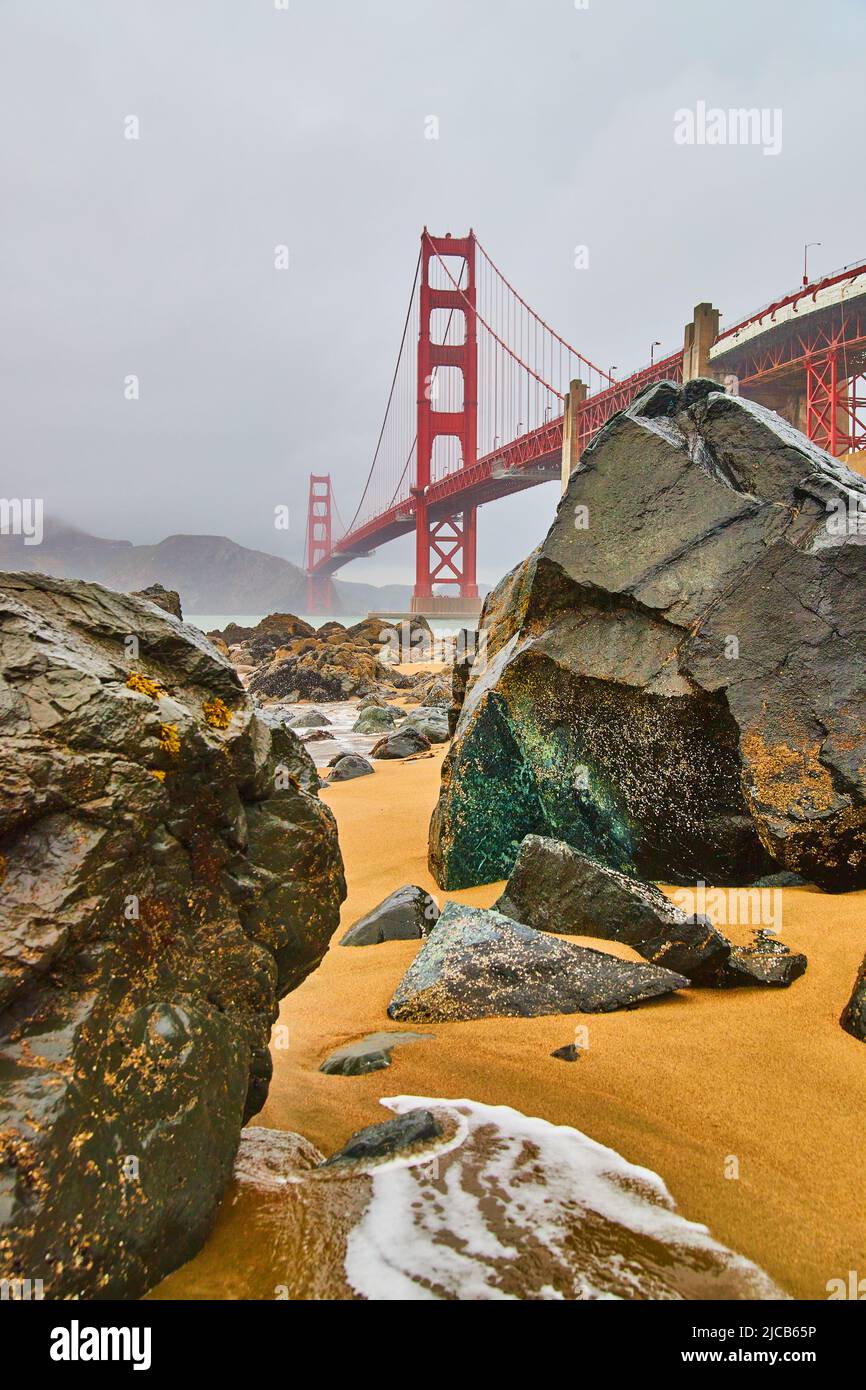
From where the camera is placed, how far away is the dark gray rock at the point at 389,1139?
1.43 metres

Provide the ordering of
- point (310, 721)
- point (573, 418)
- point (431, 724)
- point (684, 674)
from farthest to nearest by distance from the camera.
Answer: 1. point (573, 418)
2. point (310, 721)
3. point (431, 724)
4. point (684, 674)

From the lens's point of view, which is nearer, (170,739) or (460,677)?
(170,739)

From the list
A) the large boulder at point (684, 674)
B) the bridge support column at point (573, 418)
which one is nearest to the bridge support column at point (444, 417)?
the bridge support column at point (573, 418)

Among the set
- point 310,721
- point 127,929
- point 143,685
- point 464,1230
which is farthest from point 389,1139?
point 310,721

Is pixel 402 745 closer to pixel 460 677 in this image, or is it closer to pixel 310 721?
pixel 460 677

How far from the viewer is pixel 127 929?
1197mm

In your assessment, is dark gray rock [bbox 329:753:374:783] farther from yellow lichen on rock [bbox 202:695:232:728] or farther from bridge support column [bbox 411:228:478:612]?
bridge support column [bbox 411:228:478:612]

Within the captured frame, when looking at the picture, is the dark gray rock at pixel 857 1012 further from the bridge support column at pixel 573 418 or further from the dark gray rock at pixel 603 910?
the bridge support column at pixel 573 418

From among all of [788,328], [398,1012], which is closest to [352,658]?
[398,1012]

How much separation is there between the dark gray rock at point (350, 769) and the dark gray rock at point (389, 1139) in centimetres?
453

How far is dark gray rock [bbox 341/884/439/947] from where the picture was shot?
277 centimetres

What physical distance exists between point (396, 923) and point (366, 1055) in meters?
0.99

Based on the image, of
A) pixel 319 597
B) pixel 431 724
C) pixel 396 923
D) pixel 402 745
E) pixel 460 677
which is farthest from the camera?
pixel 319 597
